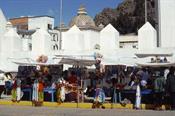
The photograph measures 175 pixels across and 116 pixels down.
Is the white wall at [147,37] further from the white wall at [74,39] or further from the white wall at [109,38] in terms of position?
the white wall at [74,39]

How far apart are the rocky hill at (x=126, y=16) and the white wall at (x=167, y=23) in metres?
33.2

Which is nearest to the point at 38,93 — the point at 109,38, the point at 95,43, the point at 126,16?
the point at 109,38

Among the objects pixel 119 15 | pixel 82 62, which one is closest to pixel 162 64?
pixel 82 62

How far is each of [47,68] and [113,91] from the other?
6.67m

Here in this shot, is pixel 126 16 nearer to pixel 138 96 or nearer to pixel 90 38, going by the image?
pixel 90 38

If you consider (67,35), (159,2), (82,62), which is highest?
(159,2)

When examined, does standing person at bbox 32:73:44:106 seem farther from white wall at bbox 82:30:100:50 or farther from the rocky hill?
the rocky hill

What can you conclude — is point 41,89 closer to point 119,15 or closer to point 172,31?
point 172,31

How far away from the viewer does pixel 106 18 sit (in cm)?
7031

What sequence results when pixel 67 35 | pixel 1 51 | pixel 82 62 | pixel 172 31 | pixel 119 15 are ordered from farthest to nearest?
1. pixel 119 15
2. pixel 1 51
3. pixel 67 35
4. pixel 172 31
5. pixel 82 62

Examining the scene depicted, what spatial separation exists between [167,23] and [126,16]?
1583 inches

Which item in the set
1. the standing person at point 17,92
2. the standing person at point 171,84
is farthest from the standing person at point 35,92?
the standing person at point 171,84

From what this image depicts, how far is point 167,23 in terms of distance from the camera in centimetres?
2720

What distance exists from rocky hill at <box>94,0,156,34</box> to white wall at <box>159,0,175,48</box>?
109 feet
